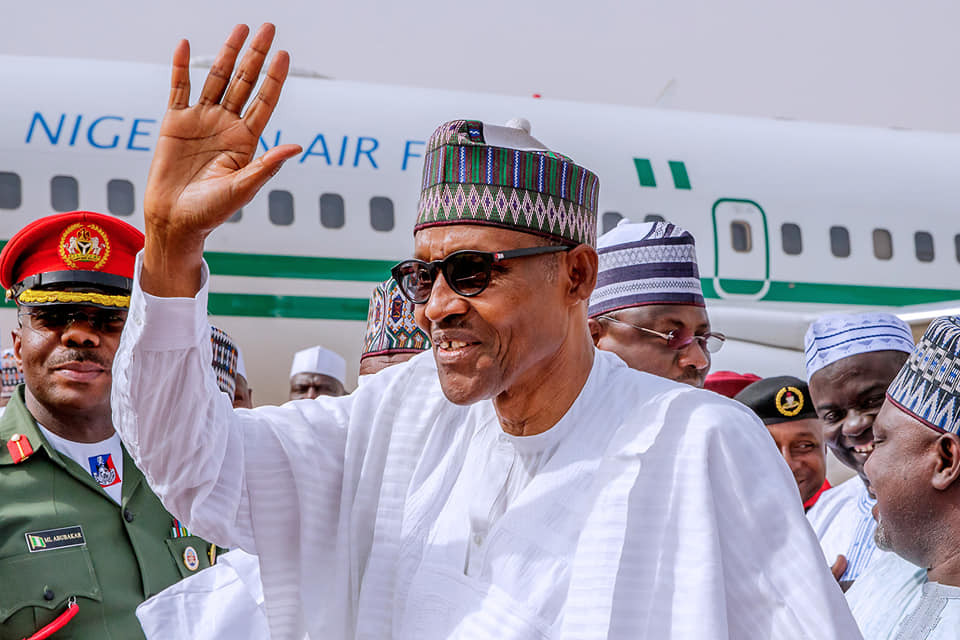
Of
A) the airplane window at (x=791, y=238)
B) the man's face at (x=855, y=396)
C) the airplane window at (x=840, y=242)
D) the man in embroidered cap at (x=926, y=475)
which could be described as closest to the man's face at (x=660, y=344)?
the man's face at (x=855, y=396)

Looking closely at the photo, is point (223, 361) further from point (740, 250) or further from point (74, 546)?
point (740, 250)

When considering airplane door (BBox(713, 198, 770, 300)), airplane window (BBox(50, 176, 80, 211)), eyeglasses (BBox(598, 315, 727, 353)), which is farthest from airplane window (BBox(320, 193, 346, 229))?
eyeglasses (BBox(598, 315, 727, 353))

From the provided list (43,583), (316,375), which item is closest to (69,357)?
(43,583)

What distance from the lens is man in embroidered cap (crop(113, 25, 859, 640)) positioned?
6.05 ft

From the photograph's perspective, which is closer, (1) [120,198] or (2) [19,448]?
(2) [19,448]

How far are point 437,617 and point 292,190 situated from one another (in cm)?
762

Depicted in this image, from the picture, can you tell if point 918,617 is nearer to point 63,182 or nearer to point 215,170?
point 215,170

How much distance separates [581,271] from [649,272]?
131cm

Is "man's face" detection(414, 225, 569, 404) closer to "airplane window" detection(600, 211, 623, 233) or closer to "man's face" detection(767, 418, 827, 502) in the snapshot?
"man's face" detection(767, 418, 827, 502)

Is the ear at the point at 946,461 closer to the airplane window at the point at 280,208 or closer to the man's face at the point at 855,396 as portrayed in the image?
the man's face at the point at 855,396

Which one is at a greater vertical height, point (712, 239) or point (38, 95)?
point (38, 95)

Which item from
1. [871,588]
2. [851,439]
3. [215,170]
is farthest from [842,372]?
[215,170]

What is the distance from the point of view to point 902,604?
104 inches

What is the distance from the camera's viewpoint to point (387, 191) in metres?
9.66
